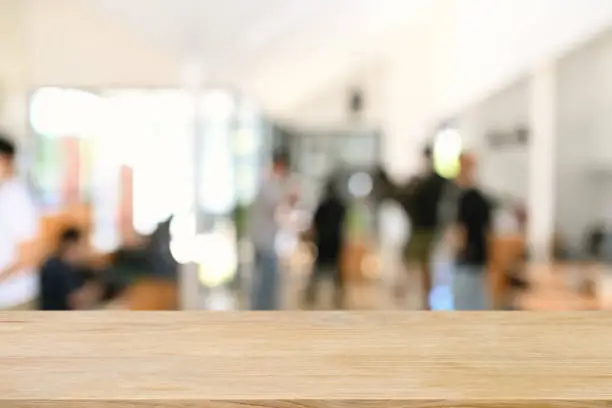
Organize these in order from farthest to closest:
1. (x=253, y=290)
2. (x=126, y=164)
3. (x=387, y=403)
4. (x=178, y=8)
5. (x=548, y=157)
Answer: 1. (x=126, y=164)
2. (x=253, y=290)
3. (x=548, y=157)
4. (x=178, y=8)
5. (x=387, y=403)

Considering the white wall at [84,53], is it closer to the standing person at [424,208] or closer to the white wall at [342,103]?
the standing person at [424,208]

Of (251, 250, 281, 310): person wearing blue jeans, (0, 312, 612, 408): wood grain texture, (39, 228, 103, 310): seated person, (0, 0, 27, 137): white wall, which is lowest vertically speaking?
(251, 250, 281, 310): person wearing blue jeans

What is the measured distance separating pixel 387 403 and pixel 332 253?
19.8 feet

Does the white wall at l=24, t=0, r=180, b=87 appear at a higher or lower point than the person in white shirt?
higher

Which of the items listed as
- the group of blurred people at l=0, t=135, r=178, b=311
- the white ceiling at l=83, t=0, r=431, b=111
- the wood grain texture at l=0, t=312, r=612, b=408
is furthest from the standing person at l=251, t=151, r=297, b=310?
the wood grain texture at l=0, t=312, r=612, b=408

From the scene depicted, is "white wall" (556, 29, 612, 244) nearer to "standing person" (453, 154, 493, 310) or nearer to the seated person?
"standing person" (453, 154, 493, 310)

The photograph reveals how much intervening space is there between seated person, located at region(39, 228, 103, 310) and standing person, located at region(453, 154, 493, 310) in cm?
192

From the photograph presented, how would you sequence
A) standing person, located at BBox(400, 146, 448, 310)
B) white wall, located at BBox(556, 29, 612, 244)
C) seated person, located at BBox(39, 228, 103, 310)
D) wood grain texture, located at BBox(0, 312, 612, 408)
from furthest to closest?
standing person, located at BBox(400, 146, 448, 310) → white wall, located at BBox(556, 29, 612, 244) → seated person, located at BBox(39, 228, 103, 310) → wood grain texture, located at BBox(0, 312, 612, 408)

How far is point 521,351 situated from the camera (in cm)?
64

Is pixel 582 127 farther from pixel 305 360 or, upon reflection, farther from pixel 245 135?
pixel 305 360

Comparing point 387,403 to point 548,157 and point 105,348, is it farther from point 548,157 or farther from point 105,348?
point 548,157

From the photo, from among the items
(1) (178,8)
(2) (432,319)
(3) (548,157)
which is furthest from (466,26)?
(2) (432,319)

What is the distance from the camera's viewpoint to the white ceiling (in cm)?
453

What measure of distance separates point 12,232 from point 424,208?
2817mm
